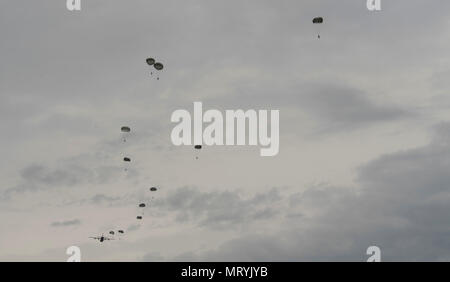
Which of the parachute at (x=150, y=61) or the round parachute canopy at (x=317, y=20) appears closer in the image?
the round parachute canopy at (x=317, y=20)

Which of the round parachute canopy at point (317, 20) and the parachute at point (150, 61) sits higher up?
the round parachute canopy at point (317, 20)

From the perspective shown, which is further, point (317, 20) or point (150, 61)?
point (150, 61)

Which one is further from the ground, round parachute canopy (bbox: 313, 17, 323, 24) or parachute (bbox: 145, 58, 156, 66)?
round parachute canopy (bbox: 313, 17, 323, 24)

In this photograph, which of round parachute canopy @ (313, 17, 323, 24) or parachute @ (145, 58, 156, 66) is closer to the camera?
round parachute canopy @ (313, 17, 323, 24)

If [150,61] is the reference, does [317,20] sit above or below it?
above
